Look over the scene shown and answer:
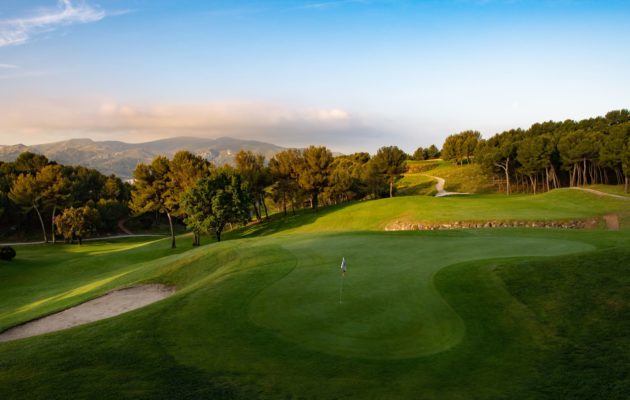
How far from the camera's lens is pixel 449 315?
12.3 m

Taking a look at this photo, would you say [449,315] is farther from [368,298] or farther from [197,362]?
[197,362]

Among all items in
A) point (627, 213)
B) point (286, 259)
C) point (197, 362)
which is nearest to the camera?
point (197, 362)

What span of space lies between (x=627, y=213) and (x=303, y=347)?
45.0 m

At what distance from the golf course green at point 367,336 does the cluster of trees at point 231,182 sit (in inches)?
1296

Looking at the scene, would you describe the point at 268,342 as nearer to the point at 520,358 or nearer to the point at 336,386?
the point at 336,386

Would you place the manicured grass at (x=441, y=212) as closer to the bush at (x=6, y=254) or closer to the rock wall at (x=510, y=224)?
the rock wall at (x=510, y=224)

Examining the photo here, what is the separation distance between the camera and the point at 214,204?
51969 mm

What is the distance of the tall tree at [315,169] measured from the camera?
223 ft

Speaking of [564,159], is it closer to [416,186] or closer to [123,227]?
[416,186]

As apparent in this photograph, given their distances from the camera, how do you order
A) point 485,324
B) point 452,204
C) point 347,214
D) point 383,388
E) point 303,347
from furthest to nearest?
point 347,214 < point 452,204 < point 485,324 < point 303,347 < point 383,388

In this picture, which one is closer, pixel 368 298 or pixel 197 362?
pixel 197 362

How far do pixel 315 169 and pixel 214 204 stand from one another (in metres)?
22.3

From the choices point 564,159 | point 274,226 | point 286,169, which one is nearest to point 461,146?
point 564,159

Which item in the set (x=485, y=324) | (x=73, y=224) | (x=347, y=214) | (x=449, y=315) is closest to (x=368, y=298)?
(x=449, y=315)
